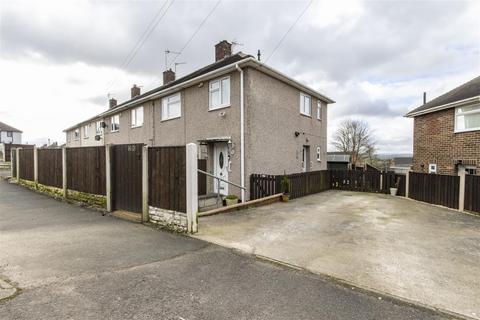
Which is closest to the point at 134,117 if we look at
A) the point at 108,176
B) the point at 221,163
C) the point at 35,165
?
the point at 35,165

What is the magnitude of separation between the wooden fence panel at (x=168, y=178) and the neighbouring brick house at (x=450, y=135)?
43.6 feet

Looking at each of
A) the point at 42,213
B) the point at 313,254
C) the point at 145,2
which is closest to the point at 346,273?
the point at 313,254

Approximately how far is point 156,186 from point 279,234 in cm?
347

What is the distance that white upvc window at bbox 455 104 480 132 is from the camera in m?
11.7

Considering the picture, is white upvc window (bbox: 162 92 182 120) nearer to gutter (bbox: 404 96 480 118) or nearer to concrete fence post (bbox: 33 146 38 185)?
concrete fence post (bbox: 33 146 38 185)

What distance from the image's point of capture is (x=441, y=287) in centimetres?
362

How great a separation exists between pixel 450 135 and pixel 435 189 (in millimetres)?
4205

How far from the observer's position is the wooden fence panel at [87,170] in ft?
28.9

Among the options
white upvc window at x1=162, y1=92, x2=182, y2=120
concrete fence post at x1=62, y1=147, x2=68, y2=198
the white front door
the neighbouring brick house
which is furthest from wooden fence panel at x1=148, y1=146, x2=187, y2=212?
the neighbouring brick house

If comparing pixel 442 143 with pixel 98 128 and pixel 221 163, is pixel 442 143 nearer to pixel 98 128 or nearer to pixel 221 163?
pixel 221 163

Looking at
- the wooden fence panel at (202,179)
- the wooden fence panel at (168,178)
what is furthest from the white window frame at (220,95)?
the wooden fence panel at (168,178)

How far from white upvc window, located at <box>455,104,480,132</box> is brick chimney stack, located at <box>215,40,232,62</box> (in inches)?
487

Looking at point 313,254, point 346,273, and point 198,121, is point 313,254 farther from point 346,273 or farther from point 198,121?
point 198,121

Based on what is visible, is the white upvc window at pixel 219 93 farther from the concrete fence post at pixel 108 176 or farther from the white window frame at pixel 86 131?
the white window frame at pixel 86 131
